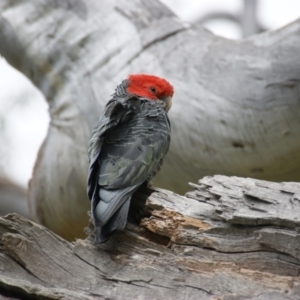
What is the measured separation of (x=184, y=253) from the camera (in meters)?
2.75

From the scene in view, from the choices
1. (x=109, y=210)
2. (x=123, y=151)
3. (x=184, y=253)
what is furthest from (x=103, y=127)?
(x=184, y=253)

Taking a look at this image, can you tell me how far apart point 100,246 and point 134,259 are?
0.19 metres

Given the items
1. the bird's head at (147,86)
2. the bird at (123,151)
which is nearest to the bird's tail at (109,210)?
the bird at (123,151)

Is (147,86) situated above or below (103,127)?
above

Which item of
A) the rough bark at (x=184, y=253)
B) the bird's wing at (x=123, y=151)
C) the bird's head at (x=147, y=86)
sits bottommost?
the rough bark at (x=184, y=253)

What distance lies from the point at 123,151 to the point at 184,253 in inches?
29.2

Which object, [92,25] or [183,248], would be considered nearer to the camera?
[183,248]

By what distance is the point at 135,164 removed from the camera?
10.4ft

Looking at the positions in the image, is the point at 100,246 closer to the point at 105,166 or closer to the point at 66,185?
the point at 105,166

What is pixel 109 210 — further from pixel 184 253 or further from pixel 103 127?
pixel 103 127

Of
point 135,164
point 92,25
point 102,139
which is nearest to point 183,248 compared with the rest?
point 135,164

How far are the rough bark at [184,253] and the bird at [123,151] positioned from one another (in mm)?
154

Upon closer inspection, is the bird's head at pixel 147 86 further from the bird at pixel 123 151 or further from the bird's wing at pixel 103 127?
the bird's wing at pixel 103 127

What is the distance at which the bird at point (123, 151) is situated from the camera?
2.85 m
